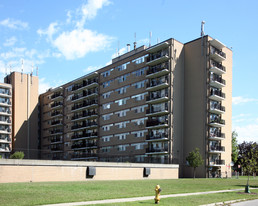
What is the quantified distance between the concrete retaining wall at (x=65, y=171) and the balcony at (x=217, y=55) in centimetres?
2286

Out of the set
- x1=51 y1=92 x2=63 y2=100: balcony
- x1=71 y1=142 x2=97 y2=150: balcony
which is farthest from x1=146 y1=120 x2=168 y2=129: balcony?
x1=51 y1=92 x2=63 y2=100: balcony

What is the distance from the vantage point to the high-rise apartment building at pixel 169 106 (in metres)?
57.9

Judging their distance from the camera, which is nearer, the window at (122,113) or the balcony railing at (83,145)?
the window at (122,113)

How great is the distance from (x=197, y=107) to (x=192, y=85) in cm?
424

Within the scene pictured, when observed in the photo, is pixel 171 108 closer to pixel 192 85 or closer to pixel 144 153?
pixel 192 85

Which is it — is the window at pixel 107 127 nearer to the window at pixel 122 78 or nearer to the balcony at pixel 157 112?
the window at pixel 122 78

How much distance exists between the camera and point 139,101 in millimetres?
65312

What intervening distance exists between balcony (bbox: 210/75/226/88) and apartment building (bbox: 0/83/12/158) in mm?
55629

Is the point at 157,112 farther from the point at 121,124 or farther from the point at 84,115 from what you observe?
the point at 84,115

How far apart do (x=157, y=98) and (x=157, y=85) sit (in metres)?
2.36

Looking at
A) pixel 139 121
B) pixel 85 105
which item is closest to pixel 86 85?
pixel 85 105

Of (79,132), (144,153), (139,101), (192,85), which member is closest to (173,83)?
(192,85)

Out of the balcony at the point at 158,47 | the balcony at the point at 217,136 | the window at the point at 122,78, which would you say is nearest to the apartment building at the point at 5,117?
the window at the point at 122,78

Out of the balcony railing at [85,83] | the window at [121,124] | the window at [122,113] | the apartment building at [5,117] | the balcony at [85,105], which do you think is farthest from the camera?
the apartment building at [5,117]
